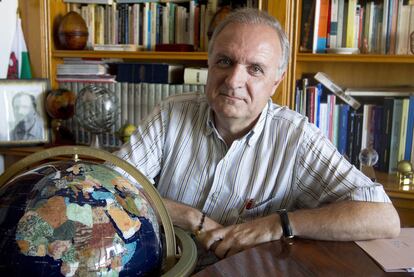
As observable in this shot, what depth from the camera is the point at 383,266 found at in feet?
3.07

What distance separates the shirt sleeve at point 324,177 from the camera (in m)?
1.26

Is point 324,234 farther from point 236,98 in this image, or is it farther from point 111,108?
point 111,108

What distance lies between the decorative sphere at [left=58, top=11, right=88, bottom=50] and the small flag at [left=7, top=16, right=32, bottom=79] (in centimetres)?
23

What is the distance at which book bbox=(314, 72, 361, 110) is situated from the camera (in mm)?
2180

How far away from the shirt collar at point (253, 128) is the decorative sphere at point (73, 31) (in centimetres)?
125

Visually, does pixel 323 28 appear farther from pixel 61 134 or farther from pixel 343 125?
pixel 61 134

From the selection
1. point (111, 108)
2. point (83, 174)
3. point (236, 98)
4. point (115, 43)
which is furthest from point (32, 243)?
point (115, 43)

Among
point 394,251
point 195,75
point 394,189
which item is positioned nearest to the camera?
point 394,251

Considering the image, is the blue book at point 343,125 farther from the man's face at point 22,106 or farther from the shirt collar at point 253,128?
the man's face at point 22,106

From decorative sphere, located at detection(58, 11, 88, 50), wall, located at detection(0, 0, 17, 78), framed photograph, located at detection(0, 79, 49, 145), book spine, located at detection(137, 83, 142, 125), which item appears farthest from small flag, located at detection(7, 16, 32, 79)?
book spine, located at detection(137, 83, 142, 125)

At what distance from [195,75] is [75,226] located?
1668mm

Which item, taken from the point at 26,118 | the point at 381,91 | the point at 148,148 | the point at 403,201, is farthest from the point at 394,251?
the point at 26,118

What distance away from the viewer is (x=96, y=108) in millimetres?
2361

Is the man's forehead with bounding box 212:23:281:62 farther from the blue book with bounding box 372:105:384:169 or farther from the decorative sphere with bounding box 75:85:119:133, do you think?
the decorative sphere with bounding box 75:85:119:133
